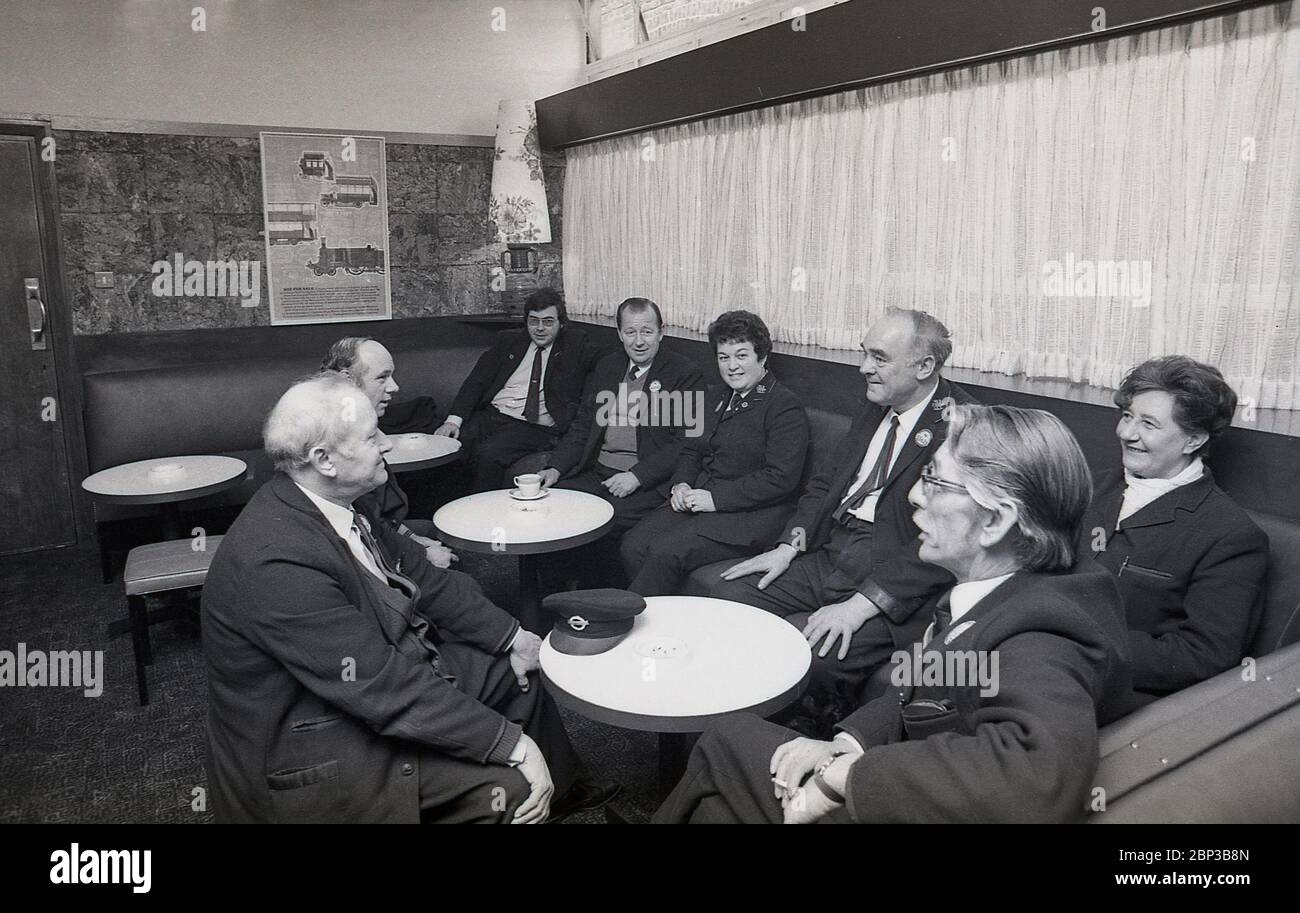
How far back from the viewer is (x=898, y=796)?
4.59ft

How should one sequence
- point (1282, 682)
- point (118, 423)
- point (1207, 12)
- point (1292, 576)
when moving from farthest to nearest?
point (118, 423) < point (1207, 12) < point (1292, 576) < point (1282, 682)

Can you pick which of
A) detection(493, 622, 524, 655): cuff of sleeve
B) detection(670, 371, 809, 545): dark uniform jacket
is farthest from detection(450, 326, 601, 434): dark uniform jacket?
detection(493, 622, 524, 655): cuff of sleeve

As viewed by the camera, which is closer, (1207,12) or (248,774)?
(248,774)

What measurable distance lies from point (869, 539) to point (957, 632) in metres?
1.40

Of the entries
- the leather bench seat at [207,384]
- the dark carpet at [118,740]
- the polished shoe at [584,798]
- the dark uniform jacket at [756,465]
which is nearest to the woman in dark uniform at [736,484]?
the dark uniform jacket at [756,465]

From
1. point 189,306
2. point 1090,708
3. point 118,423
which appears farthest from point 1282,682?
point 189,306

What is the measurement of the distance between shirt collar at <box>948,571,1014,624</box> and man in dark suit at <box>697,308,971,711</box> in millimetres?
1006

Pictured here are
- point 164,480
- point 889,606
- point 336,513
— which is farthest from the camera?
point 164,480

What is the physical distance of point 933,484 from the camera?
172 centimetres

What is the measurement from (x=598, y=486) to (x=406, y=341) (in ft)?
7.36

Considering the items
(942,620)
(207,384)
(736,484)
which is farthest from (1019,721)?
(207,384)

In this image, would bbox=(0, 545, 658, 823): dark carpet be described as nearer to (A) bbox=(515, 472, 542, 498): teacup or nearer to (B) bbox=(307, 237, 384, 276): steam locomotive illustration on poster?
(A) bbox=(515, 472, 542, 498): teacup

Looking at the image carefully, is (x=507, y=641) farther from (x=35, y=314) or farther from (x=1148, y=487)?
(x=35, y=314)
